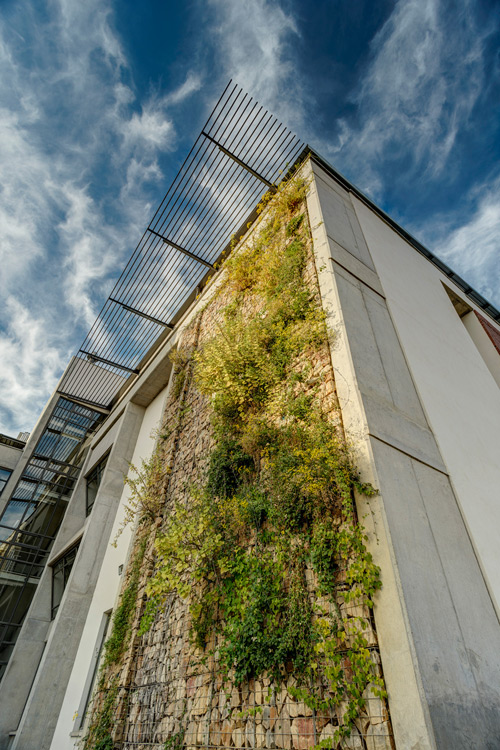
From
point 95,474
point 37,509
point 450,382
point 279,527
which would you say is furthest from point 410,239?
Answer: point 37,509

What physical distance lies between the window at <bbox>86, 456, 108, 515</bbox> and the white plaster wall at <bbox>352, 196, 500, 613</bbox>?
10964 millimetres

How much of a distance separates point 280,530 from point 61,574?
451 inches

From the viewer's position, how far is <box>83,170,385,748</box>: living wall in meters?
2.81

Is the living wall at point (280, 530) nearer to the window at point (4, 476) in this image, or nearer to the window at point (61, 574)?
the window at point (61, 574)

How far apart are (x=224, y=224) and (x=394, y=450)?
23.8 feet

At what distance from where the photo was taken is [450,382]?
20.4 feet

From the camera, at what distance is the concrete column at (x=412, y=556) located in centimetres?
239

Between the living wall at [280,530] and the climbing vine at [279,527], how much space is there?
0.01 metres

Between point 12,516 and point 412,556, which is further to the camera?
point 12,516

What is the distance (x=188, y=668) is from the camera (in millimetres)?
4086

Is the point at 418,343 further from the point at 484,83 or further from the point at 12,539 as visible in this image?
the point at 12,539

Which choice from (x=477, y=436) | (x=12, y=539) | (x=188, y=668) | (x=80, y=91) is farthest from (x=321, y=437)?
(x=12, y=539)

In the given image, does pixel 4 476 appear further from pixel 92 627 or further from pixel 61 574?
pixel 92 627

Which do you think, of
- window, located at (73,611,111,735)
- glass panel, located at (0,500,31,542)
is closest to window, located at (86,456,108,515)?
glass panel, located at (0,500,31,542)
